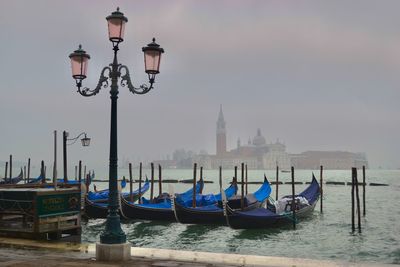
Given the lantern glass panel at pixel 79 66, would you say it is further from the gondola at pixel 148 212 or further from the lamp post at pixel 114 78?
the gondola at pixel 148 212

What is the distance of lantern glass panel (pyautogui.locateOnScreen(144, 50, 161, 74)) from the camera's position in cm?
622

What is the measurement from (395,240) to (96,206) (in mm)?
12182

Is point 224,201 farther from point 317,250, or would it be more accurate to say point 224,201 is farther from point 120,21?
point 120,21

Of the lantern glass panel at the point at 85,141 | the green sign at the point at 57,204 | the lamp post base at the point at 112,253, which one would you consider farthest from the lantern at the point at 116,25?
the lantern glass panel at the point at 85,141

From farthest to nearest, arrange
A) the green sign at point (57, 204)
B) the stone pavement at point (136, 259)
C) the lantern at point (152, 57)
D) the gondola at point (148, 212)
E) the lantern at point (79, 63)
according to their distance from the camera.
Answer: the gondola at point (148, 212) < the green sign at point (57, 204) < the lantern at point (79, 63) < the lantern at point (152, 57) < the stone pavement at point (136, 259)

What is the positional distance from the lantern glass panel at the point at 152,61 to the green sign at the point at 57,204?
131 inches

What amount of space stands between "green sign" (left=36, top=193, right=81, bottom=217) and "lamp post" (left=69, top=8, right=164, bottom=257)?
7.26 ft

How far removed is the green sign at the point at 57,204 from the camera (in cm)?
782

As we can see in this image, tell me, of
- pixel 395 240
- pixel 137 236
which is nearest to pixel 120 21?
pixel 137 236

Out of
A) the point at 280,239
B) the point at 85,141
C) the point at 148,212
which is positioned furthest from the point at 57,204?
the point at 148,212

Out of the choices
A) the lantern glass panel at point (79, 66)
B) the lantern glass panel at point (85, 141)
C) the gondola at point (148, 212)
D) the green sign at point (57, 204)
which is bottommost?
the gondola at point (148, 212)

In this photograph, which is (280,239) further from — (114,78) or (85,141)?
(114,78)

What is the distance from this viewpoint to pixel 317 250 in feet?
44.6

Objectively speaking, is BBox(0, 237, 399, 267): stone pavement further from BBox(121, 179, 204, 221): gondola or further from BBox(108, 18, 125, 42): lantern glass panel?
BBox(121, 179, 204, 221): gondola
